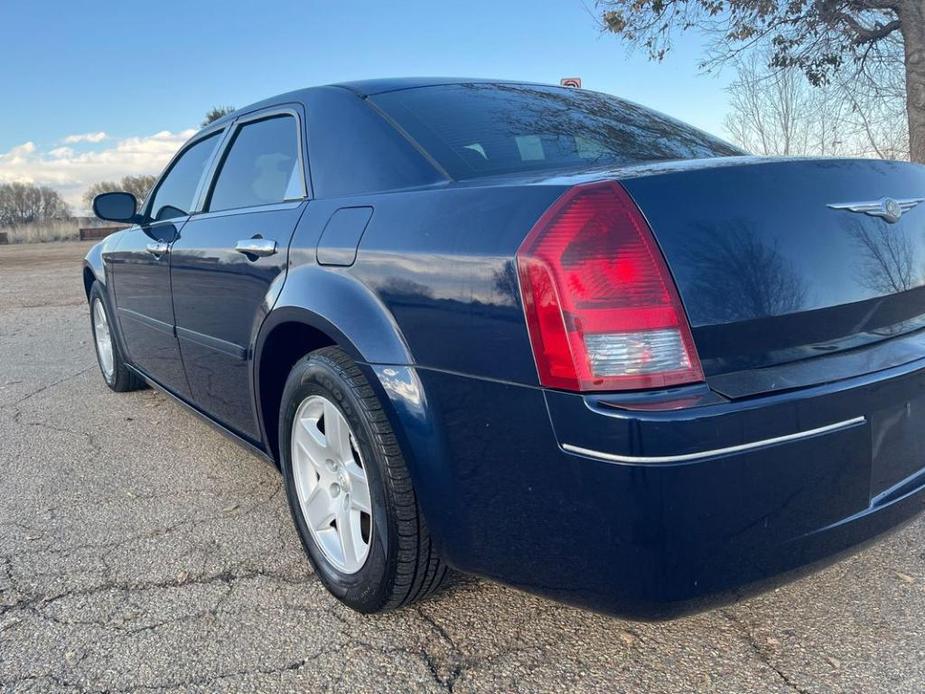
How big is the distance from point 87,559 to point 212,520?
46cm

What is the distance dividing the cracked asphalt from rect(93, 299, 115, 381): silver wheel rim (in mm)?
2039

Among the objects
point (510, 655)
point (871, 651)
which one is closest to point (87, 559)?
point (510, 655)

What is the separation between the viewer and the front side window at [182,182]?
12.0 ft

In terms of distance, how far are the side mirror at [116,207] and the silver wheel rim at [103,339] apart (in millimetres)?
970

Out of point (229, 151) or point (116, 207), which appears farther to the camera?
point (116, 207)

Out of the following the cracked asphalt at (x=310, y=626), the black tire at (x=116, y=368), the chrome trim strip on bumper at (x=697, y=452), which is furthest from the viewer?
the black tire at (x=116, y=368)

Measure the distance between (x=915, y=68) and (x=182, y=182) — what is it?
34.8ft

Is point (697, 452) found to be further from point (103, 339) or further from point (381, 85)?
point (103, 339)

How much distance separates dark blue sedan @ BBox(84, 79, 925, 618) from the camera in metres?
1.54

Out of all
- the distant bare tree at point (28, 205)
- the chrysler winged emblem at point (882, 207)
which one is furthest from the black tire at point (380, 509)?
the distant bare tree at point (28, 205)

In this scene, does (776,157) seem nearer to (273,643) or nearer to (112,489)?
(273,643)

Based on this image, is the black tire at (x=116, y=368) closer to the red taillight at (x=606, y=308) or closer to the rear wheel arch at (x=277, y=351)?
the rear wheel arch at (x=277, y=351)

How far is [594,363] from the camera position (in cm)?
155

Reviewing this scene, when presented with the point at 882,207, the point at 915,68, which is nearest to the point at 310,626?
the point at 882,207
